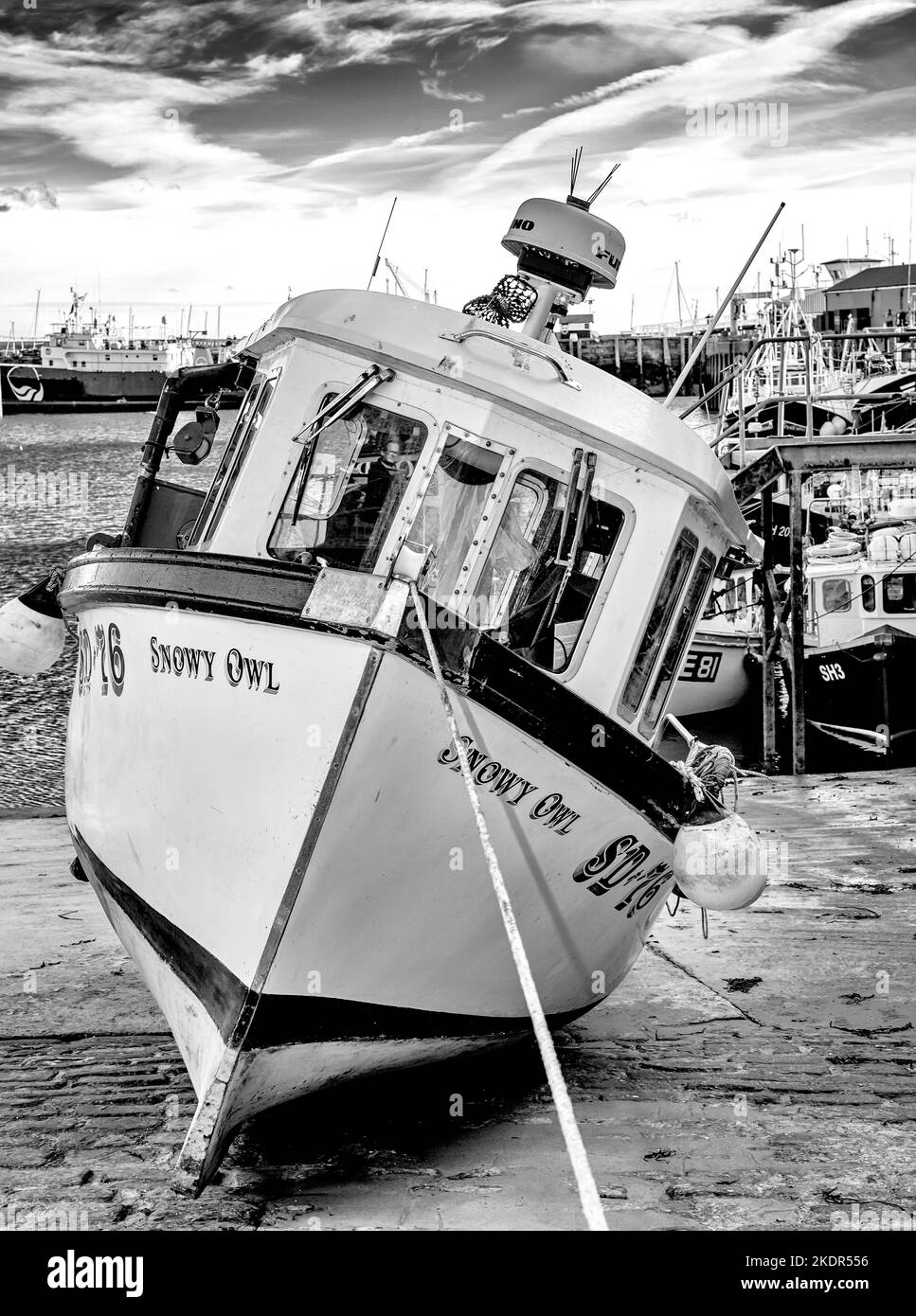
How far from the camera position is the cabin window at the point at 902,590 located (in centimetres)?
1939

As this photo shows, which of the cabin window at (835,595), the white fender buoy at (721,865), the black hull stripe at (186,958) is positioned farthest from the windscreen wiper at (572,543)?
the cabin window at (835,595)

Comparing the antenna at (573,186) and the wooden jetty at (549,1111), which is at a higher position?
the antenna at (573,186)

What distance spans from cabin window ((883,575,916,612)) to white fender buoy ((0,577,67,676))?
15.1 metres

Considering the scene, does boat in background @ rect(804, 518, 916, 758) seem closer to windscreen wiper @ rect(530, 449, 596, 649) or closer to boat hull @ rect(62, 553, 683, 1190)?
boat hull @ rect(62, 553, 683, 1190)

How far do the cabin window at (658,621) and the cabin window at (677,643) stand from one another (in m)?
0.09

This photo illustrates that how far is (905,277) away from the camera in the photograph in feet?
239

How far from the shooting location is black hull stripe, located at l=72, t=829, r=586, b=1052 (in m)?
4.62

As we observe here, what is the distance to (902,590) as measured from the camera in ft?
63.7

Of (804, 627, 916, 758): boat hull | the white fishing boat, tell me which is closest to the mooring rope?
(804, 627, 916, 758): boat hull

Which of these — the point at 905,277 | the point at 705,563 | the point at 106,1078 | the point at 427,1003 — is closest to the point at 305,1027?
the point at 427,1003

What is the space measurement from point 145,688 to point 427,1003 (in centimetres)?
163

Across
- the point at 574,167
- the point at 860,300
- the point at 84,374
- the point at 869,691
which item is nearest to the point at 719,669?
the point at 869,691

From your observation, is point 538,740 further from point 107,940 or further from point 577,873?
point 107,940

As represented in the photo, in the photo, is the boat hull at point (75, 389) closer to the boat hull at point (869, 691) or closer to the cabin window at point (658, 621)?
the boat hull at point (869, 691)
